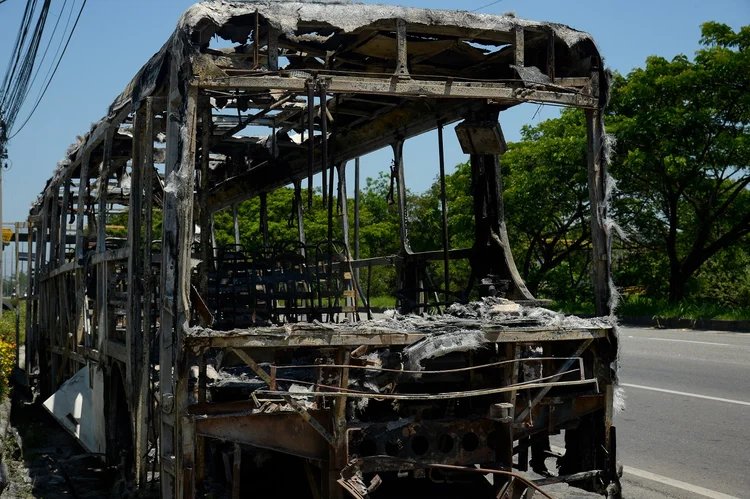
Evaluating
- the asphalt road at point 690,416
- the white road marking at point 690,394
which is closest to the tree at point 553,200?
the asphalt road at point 690,416

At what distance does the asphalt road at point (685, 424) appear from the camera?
6.67m

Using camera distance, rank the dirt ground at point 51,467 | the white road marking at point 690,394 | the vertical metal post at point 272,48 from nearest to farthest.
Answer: the vertical metal post at point 272,48
the dirt ground at point 51,467
the white road marking at point 690,394

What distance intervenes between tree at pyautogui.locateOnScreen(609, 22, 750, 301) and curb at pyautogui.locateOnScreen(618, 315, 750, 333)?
1801mm

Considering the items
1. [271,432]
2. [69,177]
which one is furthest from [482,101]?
[69,177]

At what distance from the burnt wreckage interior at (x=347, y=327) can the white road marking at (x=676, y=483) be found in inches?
45.8

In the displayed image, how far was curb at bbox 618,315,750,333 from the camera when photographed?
18.6m

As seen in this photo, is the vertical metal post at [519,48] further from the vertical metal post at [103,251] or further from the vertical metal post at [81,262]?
the vertical metal post at [81,262]

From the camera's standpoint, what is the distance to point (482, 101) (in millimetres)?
6668

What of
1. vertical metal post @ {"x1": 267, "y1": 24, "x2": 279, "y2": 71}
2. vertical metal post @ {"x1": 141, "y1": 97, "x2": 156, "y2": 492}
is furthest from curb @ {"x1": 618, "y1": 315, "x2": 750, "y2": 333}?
vertical metal post @ {"x1": 267, "y1": 24, "x2": 279, "y2": 71}

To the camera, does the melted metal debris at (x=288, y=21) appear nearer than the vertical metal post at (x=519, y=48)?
Yes

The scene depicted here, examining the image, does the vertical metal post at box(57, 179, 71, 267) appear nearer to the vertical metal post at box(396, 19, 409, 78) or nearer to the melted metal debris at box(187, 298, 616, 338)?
the melted metal debris at box(187, 298, 616, 338)

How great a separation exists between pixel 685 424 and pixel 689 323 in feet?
38.6

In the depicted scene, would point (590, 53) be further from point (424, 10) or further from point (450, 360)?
point (450, 360)

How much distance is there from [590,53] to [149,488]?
4559 mm
